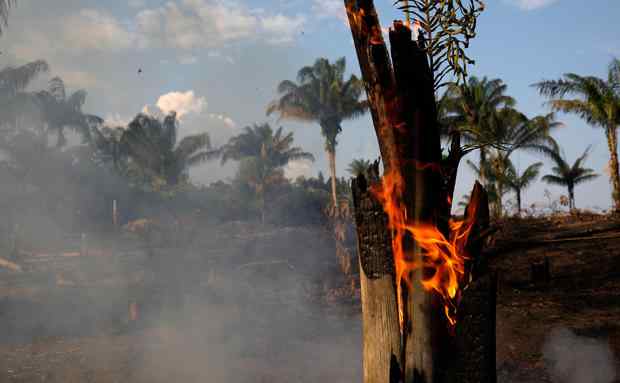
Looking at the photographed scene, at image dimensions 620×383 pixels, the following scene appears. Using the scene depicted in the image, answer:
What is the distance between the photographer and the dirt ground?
303 inches

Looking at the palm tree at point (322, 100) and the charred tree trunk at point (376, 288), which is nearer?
the charred tree trunk at point (376, 288)

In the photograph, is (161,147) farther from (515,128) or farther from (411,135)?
A: (411,135)

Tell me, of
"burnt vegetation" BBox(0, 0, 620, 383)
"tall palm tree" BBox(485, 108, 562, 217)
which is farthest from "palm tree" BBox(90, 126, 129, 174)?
"tall palm tree" BBox(485, 108, 562, 217)

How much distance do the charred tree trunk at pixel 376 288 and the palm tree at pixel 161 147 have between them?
3448 centimetres

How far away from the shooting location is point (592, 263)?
12.8m

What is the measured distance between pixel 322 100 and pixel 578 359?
2826 cm

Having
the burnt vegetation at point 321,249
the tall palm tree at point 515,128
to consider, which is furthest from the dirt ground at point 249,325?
the tall palm tree at point 515,128

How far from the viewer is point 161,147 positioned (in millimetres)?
34594

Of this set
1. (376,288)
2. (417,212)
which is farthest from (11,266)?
(417,212)

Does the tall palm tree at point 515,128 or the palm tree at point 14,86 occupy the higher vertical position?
the palm tree at point 14,86

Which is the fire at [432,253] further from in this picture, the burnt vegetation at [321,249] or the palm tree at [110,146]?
the palm tree at [110,146]

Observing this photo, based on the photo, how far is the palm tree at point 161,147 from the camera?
34.6 metres

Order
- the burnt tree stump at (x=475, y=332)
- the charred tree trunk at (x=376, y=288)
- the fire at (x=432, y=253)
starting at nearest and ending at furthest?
the burnt tree stump at (x=475, y=332) < the fire at (x=432, y=253) < the charred tree trunk at (x=376, y=288)

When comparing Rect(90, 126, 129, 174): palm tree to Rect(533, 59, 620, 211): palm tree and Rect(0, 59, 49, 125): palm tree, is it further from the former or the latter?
Rect(533, 59, 620, 211): palm tree
